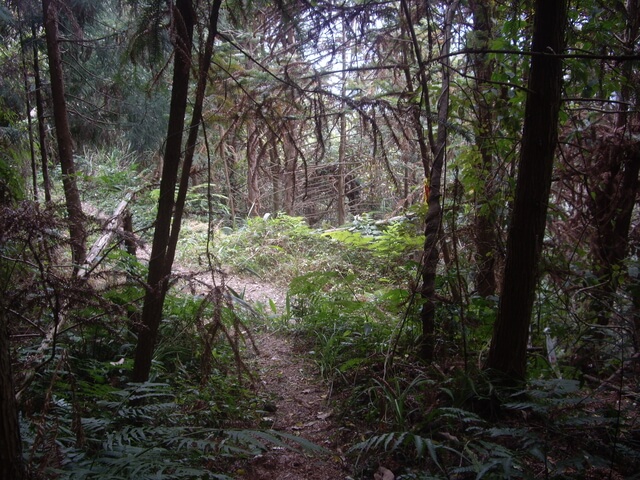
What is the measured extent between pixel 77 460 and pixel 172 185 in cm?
164

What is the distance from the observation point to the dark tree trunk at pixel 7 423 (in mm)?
1297

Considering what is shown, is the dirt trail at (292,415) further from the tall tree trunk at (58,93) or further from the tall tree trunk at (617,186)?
the tall tree trunk at (58,93)

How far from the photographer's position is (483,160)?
→ 16.3ft

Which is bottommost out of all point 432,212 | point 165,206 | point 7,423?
point 7,423

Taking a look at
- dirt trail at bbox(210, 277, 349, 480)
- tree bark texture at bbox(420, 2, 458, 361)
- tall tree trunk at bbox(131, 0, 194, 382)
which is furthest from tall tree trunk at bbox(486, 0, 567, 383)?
tall tree trunk at bbox(131, 0, 194, 382)

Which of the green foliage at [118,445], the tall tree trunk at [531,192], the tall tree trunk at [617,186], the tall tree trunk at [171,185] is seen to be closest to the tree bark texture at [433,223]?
the tall tree trunk at [531,192]

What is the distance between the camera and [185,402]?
349cm

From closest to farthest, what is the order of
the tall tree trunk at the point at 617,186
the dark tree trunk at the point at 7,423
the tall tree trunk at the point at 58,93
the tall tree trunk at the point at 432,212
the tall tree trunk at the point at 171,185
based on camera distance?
1. the dark tree trunk at the point at 7,423
2. the tall tree trunk at the point at 171,185
3. the tall tree trunk at the point at 432,212
4. the tall tree trunk at the point at 617,186
5. the tall tree trunk at the point at 58,93

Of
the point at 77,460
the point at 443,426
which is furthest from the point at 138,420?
the point at 443,426

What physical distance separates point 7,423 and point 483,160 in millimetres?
4784

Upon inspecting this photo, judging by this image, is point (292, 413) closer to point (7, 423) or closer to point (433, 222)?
point (433, 222)

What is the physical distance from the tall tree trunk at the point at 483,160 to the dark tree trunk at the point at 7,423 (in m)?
3.23

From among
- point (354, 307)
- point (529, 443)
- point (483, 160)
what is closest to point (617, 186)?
point (483, 160)

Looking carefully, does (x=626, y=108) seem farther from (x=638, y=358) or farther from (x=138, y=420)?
(x=138, y=420)
